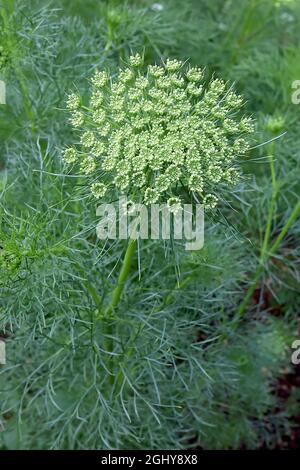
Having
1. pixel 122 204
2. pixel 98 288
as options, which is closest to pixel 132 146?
pixel 122 204

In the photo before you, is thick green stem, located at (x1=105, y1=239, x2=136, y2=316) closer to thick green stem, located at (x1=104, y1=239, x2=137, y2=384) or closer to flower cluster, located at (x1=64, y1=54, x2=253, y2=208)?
thick green stem, located at (x1=104, y1=239, x2=137, y2=384)

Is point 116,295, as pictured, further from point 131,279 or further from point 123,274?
point 131,279

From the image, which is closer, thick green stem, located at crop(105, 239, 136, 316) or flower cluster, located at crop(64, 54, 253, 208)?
flower cluster, located at crop(64, 54, 253, 208)

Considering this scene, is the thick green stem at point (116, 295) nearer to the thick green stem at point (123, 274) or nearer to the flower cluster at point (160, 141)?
the thick green stem at point (123, 274)

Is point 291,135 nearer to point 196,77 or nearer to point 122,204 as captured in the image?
point 196,77

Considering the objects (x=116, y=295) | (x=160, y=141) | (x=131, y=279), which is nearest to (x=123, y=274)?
(x=116, y=295)

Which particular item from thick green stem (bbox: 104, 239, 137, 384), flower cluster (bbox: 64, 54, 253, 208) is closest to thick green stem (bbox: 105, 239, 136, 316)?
thick green stem (bbox: 104, 239, 137, 384)

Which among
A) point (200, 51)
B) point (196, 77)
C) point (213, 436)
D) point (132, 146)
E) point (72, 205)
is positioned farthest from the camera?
point (200, 51)

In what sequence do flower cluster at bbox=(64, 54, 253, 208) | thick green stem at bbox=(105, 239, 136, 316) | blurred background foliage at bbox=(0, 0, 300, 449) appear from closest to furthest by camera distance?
1. flower cluster at bbox=(64, 54, 253, 208)
2. thick green stem at bbox=(105, 239, 136, 316)
3. blurred background foliage at bbox=(0, 0, 300, 449)
